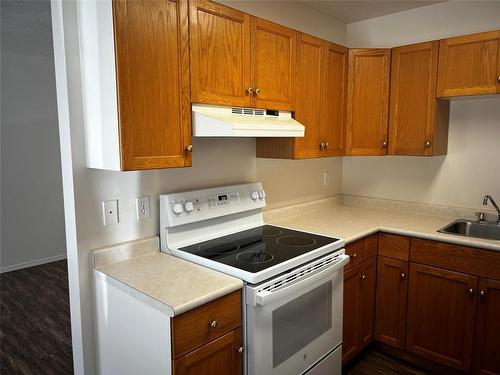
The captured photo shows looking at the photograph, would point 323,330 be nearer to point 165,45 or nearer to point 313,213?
point 313,213

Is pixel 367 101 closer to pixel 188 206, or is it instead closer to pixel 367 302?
pixel 367 302

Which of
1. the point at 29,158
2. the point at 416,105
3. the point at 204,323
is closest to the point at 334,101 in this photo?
the point at 416,105

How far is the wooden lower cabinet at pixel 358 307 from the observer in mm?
2330

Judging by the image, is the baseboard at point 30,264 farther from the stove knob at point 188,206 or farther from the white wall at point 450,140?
the white wall at point 450,140

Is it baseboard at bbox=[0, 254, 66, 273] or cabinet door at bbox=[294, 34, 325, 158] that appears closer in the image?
cabinet door at bbox=[294, 34, 325, 158]

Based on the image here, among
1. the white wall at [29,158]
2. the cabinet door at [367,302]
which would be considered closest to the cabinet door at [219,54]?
the cabinet door at [367,302]

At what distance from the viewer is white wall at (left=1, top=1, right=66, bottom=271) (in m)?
4.16

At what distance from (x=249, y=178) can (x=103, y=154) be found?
3.61 feet

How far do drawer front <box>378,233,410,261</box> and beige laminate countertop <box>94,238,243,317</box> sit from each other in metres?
1.30

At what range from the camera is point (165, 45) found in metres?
1.61

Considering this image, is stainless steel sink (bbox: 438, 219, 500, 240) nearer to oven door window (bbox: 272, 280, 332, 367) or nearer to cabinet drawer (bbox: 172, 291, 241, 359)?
oven door window (bbox: 272, 280, 332, 367)

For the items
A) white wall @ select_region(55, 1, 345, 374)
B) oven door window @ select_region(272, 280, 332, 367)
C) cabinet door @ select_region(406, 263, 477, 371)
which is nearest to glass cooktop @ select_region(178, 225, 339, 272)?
oven door window @ select_region(272, 280, 332, 367)

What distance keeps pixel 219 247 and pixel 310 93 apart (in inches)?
44.9

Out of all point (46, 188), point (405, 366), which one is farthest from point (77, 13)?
point (46, 188)
